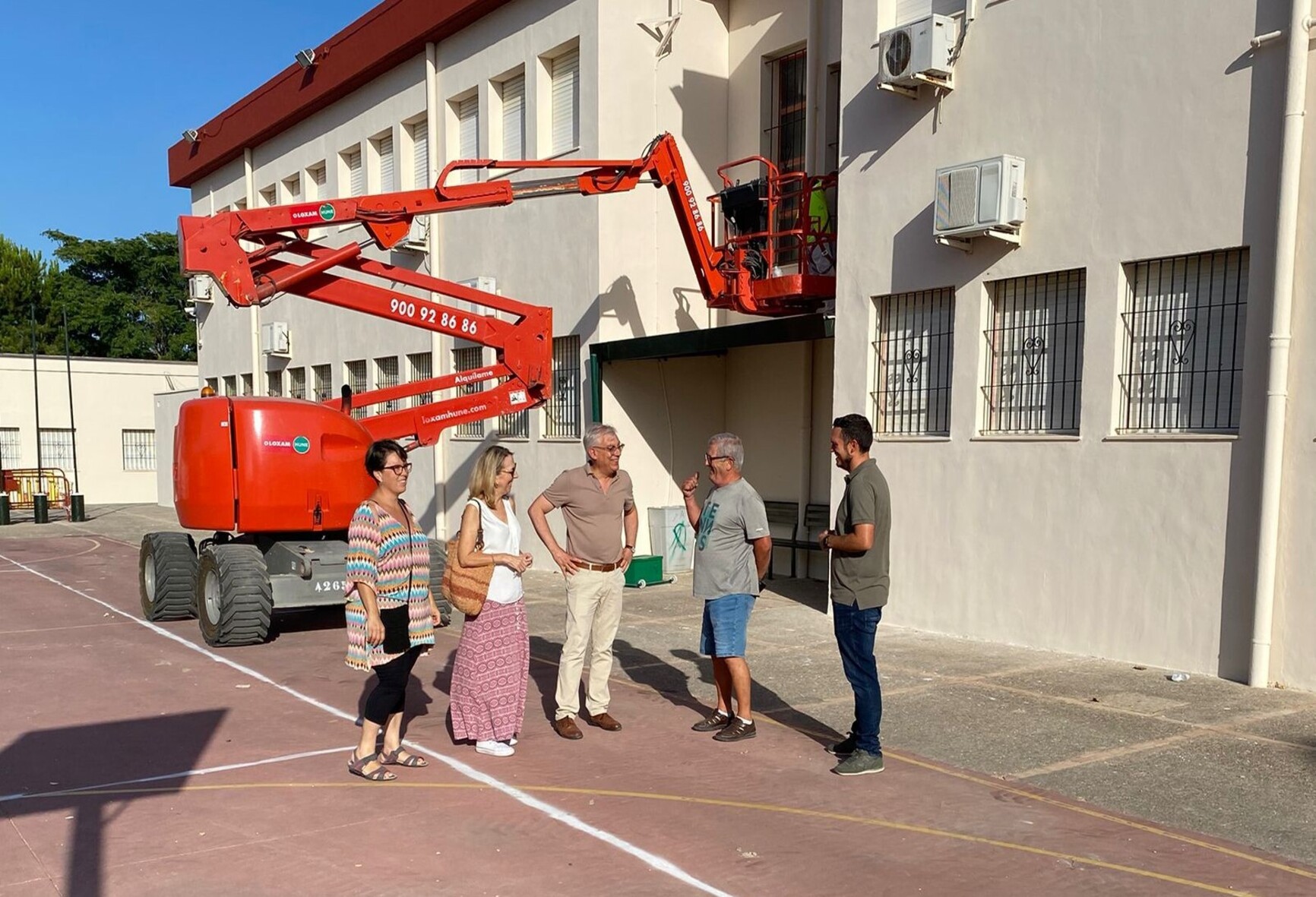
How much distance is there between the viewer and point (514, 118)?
1645 cm

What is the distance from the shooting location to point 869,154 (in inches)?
425

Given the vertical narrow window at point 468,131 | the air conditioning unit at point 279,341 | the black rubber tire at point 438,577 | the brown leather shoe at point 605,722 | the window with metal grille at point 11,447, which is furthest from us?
the window with metal grille at point 11,447

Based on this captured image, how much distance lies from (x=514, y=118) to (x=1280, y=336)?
1199 centimetres

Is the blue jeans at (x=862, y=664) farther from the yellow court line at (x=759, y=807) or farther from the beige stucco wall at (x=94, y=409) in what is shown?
the beige stucco wall at (x=94, y=409)

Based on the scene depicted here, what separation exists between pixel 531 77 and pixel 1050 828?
1334 centimetres

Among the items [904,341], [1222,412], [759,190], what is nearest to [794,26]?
[759,190]

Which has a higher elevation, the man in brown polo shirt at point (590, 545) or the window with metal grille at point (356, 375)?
the window with metal grille at point (356, 375)

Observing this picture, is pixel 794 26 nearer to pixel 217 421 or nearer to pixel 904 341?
pixel 904 341

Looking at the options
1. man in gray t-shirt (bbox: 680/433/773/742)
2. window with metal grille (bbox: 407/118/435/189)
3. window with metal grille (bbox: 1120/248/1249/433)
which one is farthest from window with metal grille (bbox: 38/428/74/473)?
window with metal grille (bbox: 1120/248/1249/433)

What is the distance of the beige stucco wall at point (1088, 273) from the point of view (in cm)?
786

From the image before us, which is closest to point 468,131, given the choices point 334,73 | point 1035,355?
point 334,73

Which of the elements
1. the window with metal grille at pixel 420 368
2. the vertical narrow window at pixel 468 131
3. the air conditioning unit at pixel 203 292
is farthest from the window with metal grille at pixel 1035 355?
the air conditioning unit at pixel 203 292

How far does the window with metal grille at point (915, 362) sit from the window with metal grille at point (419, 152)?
10.5m

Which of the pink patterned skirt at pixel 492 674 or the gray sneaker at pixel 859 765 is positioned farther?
the pink patterned skirt at pixel 492 674
